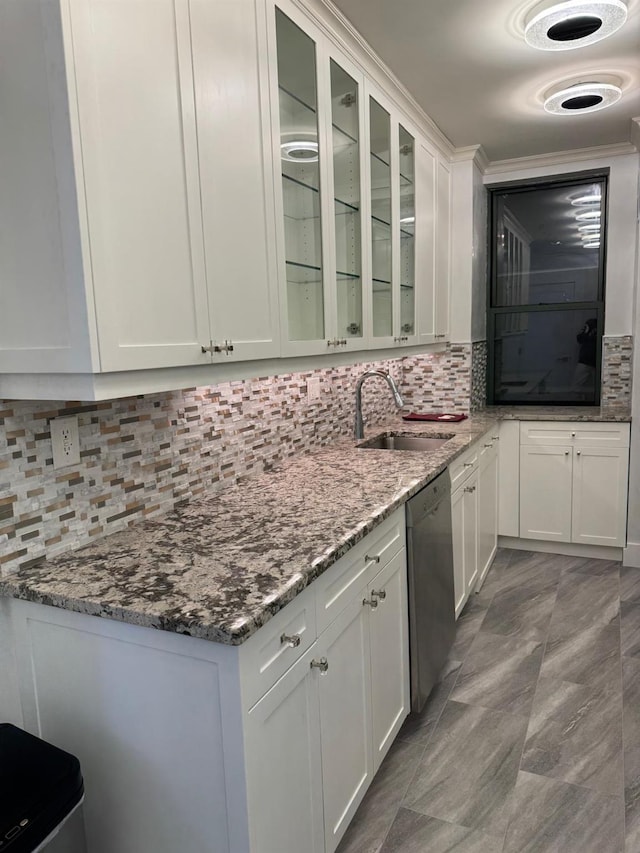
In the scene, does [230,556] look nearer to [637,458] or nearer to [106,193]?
[106,193]

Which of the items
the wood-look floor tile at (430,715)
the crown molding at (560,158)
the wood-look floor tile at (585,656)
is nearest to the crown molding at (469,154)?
the crown molding at (560,158)

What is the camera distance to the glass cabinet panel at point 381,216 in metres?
2.55

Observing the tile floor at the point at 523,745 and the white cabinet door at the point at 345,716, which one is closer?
the white cabinet door at the point at 345,716

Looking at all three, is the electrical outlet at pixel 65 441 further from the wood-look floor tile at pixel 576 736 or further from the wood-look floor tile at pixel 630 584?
the wood-look floor tile at pixel 630 584

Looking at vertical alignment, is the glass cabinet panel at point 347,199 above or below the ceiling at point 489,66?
below

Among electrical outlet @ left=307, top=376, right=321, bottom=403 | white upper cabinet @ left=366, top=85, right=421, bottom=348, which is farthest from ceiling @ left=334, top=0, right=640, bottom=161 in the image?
electrical outlet @ left=307, top=376, right=321, bottom=403

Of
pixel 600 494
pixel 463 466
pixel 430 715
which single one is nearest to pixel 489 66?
pixel 463 466

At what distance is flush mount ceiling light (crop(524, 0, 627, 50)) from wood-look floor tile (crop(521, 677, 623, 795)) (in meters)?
2.53

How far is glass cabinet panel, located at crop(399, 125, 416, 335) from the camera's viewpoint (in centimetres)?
290

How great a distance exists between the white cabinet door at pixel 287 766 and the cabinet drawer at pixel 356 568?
4.8 inches

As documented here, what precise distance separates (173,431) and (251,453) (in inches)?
18.8

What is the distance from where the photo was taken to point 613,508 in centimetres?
362

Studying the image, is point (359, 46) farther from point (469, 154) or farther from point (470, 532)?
point (470, 532)

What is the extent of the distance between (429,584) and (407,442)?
1118mm
